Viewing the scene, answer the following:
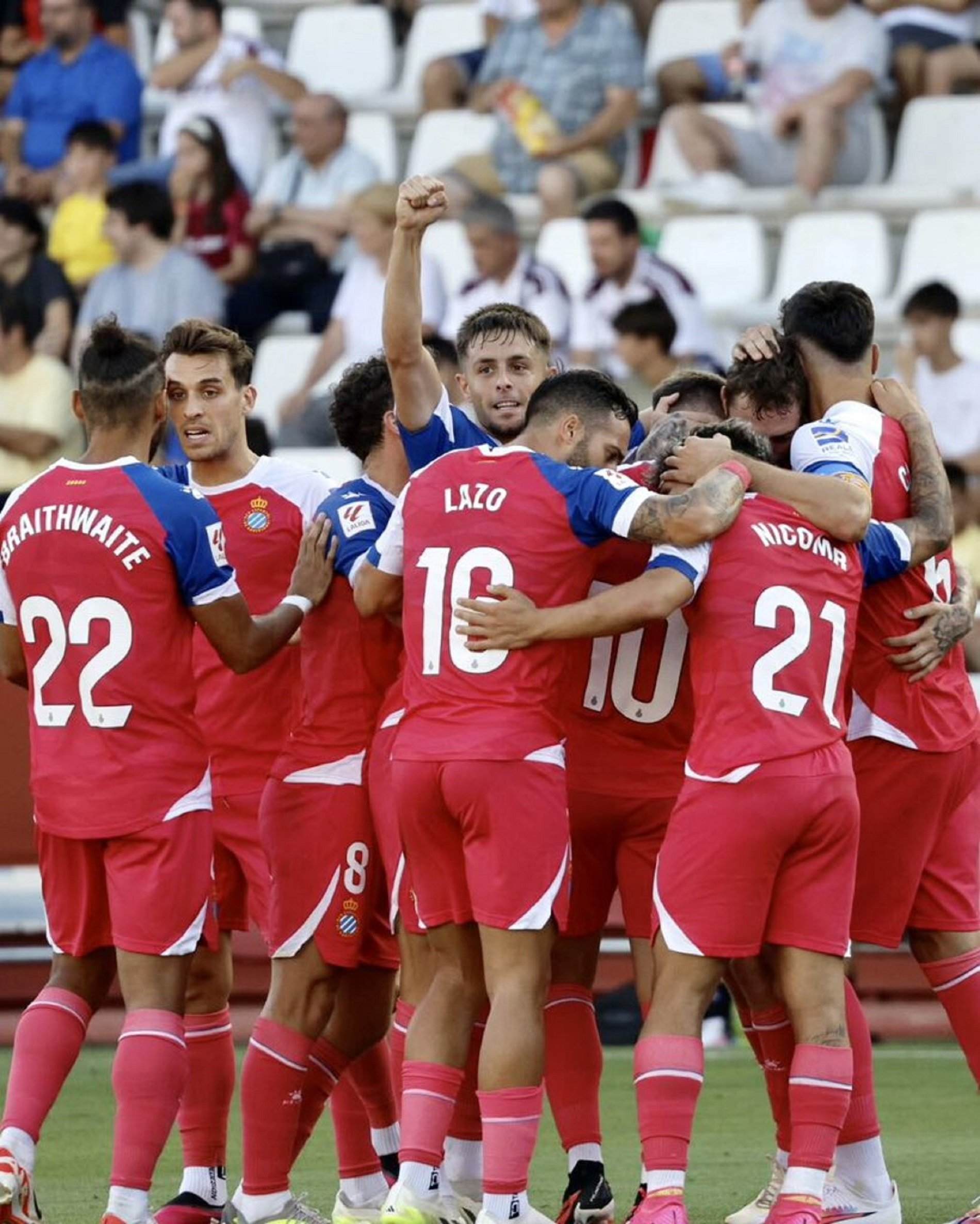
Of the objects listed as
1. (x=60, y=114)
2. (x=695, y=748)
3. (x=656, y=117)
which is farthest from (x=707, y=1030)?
(x=60, y=114)

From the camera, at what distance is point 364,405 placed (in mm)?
6465

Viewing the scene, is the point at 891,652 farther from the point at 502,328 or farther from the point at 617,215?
the point at 617,215

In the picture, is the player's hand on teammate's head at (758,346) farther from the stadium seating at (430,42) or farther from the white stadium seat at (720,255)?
the stadium seating at (430,42)

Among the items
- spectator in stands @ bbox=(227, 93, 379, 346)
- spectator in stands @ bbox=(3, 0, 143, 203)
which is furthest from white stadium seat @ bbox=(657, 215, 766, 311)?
spectator in stands @ bbox=(3, 0, 143, 203)

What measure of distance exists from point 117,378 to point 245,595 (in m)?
0.88

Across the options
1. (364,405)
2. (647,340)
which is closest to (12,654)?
(364,405)

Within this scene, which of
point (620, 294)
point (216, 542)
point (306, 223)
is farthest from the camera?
point (306, 223)

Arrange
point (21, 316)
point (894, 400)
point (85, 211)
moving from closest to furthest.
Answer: point (894, 400) → point (21, 316) → point (85, 211)

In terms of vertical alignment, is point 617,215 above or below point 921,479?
above

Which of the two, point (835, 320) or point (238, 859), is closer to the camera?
point (835, 320)

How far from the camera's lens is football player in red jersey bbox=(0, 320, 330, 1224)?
5.74 metres

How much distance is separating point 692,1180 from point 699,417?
221 centimetres

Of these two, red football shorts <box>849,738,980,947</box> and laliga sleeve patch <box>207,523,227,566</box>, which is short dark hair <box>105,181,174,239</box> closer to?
laliga sleeve patch <box>207,523,227,566</box>

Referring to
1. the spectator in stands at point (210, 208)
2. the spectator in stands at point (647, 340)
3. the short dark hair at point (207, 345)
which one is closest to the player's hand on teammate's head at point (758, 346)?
the short dark hair at point (207, 345)
